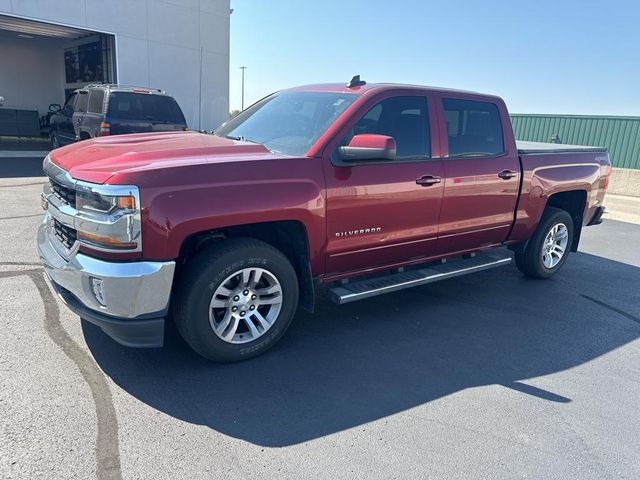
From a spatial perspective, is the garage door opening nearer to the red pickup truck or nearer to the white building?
the white building

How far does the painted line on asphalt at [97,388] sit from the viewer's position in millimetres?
2383

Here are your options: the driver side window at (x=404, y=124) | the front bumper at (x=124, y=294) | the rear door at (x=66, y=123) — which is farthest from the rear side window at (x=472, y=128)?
the rear door at (x=66, y=123)

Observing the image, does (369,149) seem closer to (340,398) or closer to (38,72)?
(340,398)

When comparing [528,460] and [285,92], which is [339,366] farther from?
[285,92]

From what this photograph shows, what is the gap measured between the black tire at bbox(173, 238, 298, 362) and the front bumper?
6.9 inches

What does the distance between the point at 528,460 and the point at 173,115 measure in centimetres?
998

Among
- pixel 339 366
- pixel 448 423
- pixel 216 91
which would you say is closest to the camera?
pixel 448 423

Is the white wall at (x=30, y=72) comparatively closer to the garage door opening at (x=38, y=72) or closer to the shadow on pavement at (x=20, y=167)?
the garage door opening at (x=38, y=72)

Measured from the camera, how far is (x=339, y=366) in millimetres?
3498

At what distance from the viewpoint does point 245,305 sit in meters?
3.40

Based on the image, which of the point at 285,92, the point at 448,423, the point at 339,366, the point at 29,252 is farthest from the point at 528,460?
the point at 29,252

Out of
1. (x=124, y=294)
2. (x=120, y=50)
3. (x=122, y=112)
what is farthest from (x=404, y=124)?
(x=120, y=50)

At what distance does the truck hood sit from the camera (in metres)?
2.95

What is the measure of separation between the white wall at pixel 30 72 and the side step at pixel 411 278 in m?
22.2
